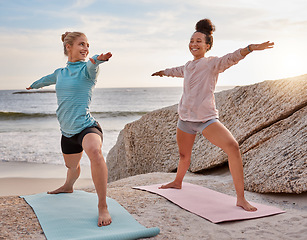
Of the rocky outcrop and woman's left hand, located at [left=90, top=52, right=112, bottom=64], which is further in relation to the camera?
the rocky outcrop

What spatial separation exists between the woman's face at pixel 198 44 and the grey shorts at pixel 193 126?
718mm

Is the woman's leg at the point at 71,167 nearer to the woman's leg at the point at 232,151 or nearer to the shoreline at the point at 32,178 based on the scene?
the woman's leg at the point at 232,151

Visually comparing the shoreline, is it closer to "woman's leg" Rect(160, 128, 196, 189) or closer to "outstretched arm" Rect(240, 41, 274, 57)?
"woman's leg" Rect(160, 128, 196, 189)

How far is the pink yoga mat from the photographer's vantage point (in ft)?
10.2

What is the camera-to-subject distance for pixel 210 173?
16.7ft

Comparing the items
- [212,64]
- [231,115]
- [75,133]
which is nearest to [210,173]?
[231,115]

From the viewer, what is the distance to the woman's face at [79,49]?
3090 millimetres

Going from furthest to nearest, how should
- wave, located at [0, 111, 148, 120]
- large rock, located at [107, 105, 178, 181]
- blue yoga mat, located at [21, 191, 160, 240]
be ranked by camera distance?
wave, located at [0, 111, 148, 120] → large rock, located at [107, 105, 178, 181] → blue yoga mat, located at [21, 191, 160, 240]

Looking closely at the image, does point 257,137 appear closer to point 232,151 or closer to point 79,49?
point 232,151

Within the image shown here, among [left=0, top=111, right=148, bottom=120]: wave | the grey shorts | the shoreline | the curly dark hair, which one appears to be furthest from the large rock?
[left=0, top=111, right=148, bottom=120]: wave

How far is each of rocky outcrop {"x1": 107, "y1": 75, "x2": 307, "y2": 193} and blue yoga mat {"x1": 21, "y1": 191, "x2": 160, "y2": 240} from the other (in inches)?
72.8

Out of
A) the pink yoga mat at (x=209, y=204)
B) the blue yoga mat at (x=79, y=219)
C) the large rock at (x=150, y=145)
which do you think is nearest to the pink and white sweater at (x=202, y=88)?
the pink yoga mat at (x=209, y=204)

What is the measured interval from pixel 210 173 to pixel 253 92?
1354mm

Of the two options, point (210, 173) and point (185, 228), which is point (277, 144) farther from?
point (185, 228)
